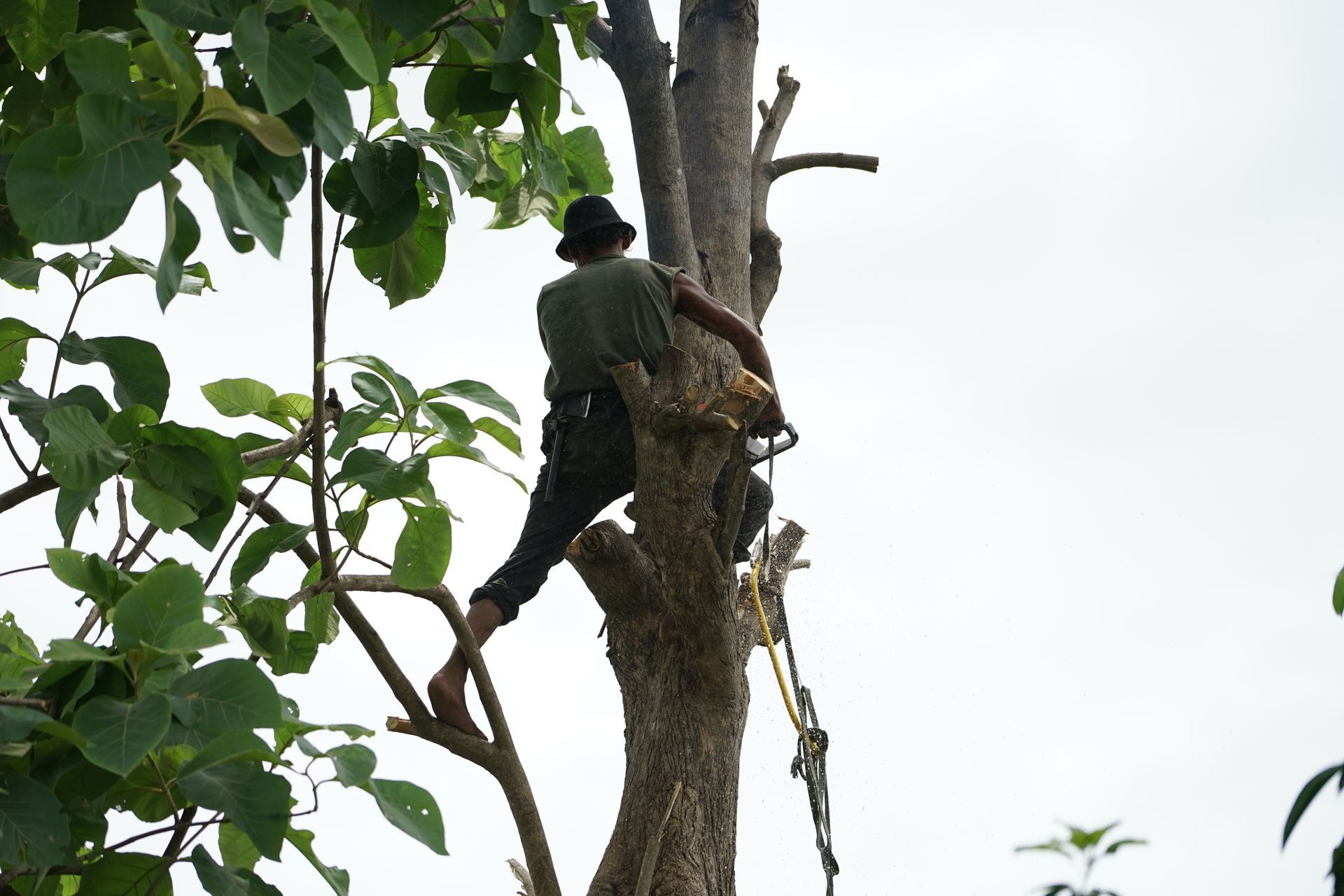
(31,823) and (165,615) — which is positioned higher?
(165,615)

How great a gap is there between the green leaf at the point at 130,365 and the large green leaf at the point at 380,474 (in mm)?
229

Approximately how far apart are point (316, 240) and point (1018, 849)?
1107 mm

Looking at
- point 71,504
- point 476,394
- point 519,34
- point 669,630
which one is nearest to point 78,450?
point 71,504

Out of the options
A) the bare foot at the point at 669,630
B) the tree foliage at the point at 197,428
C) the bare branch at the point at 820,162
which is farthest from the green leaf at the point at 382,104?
the bare branch at the point at 820,162

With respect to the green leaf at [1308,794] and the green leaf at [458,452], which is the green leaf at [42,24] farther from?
the green leaf at [1308,794]

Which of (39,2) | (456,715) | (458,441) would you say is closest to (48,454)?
(458,441)

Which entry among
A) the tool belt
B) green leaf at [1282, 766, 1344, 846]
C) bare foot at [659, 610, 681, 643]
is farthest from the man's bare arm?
green leaf at [1282, 766, 1344, 846]

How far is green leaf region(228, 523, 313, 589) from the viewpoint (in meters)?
1.61

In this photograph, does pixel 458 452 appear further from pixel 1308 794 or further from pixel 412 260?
pixel 1308 794

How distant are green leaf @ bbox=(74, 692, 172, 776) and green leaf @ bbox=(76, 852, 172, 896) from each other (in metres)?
0.22

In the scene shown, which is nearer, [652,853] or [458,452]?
[458,452]

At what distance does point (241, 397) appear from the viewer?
1771 mm

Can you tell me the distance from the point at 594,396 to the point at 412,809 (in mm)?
2004

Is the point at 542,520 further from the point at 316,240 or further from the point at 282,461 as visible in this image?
the point at 316,240
